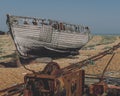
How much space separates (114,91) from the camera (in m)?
9.70

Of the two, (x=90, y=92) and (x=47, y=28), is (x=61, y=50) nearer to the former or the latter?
(x=47, y=28)

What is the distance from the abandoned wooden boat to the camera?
26.5 metres

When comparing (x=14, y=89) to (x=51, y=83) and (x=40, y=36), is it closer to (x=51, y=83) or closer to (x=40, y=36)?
(x=51, y=83)

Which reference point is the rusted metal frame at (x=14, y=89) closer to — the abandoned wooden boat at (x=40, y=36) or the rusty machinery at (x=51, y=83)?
the rusty machinery at (x=51, y=83)

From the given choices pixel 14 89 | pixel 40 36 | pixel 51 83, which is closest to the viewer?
pixel 51 83

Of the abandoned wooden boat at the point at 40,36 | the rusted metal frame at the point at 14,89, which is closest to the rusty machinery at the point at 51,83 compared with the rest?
the rusted metal frame at the point at 14,89

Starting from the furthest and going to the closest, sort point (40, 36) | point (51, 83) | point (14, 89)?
point (40, 36), point (14, 89), point (51, 83)

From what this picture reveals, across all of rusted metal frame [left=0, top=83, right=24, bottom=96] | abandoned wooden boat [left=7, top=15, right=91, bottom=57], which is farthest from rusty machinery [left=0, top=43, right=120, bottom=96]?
abandoned wooden boat [left=7, top=15, right=91, bottom=57]

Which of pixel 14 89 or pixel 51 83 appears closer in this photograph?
pixel 51 83

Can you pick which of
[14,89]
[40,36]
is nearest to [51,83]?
[14,89]

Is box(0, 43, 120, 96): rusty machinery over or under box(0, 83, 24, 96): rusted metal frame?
over

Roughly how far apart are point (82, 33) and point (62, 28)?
5.78 meters

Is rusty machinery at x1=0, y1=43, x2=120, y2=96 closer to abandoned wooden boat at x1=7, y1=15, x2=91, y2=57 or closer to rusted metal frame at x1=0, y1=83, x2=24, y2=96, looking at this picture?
rusted metal frame at x1=0, y1=83, x2=24, y2=96

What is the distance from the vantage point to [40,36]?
91.2ft
